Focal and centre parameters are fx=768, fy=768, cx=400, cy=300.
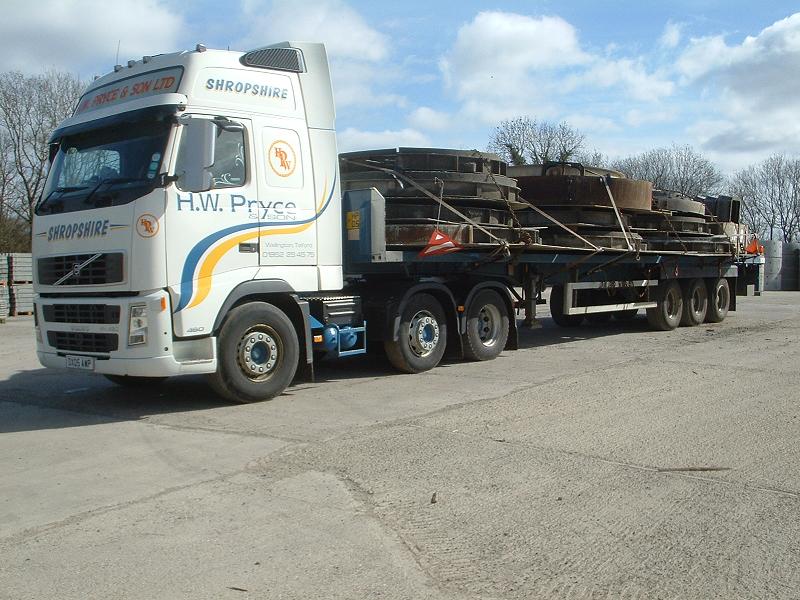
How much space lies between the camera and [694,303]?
17.1m

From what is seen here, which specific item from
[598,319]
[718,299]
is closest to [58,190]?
[598,319]

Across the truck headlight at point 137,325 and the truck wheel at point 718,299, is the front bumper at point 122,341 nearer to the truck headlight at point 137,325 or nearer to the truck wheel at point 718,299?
the truck headlight at point 137,325

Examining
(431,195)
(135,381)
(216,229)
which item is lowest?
(135,381)

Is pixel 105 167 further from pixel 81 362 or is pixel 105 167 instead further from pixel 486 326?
pixel 486 326

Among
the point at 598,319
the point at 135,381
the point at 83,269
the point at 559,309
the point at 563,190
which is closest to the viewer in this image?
the point at 83,269

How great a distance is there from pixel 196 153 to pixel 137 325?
178 centimetres

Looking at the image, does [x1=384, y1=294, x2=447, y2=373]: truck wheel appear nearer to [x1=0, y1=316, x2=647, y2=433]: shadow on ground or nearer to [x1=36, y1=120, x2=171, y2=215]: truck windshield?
[x1=0, y1=316, x2=647, y2=433]: shadow on ground

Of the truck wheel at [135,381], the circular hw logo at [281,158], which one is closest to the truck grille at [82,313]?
the truck wheel at [135,381]

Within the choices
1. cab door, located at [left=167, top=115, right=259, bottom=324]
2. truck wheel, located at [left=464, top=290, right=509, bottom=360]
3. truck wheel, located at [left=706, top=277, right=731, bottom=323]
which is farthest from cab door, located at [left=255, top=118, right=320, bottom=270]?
truck wheel, located at [left=706, top=277, right=731, bottom=323]

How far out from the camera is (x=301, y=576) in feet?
12.9

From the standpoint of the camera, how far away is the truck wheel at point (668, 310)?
16.0 m

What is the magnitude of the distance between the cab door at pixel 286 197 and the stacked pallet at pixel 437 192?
1.48 metres

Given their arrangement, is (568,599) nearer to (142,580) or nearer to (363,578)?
(363,578)

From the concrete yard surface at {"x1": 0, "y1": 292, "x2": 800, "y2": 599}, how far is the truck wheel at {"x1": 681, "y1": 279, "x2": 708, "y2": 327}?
7.20m
